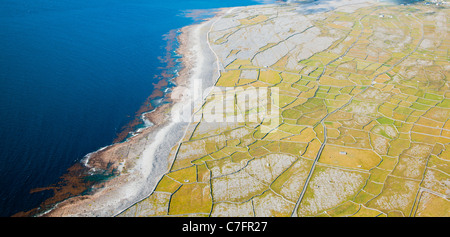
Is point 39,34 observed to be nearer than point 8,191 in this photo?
No

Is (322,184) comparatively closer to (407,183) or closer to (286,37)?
(407,183)

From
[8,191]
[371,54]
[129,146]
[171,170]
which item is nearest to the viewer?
[8,191]

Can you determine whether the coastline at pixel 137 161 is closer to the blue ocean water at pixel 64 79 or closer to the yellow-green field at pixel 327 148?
the yellow-green field at pixel 327 148

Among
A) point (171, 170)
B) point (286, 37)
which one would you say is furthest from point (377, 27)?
point (171, 170)

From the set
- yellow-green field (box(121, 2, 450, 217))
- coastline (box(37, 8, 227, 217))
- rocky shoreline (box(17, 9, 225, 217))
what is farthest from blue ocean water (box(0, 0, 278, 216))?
yellow-green field (box(121, 2, 450, 217))

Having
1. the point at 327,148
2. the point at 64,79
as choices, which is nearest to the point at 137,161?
the point at 327,148

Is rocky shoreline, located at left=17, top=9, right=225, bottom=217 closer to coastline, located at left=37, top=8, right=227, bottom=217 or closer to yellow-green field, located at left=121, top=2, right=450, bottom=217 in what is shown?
coastline, located at left=37, top=8, right=227, bottom=217

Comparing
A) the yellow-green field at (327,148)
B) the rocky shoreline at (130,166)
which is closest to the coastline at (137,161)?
the rocky shoreline at (130,166)
